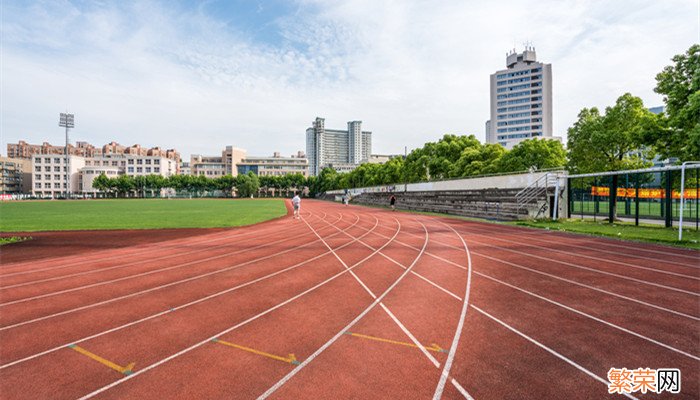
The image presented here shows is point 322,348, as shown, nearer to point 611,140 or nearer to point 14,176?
point 611,140

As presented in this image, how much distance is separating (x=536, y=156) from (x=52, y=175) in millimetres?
151215

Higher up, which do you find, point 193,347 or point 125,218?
point 125,218

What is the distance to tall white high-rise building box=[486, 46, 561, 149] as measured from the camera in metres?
103

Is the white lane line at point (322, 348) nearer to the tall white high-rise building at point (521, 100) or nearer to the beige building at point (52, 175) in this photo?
the tall white high-rise building at point (521, 100)

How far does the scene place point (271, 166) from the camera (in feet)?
481

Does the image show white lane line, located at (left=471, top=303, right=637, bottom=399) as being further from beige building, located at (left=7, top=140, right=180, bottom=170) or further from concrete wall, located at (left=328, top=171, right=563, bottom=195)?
beige building, located at (left=7, top=140, right=180, bottom=170)

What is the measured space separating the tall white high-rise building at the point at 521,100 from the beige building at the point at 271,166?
84344 millimetres

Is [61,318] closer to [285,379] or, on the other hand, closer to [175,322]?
[175,322]

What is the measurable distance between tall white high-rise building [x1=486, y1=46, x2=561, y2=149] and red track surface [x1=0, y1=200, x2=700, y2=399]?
110136 mm

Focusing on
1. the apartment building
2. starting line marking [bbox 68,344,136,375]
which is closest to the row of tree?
starting line marking [bbox 68,344,136,375]

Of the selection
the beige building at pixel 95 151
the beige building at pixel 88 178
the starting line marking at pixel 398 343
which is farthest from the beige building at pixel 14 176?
the starting line marking at pixel 398 343

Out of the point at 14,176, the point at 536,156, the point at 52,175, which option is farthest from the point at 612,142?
the point at 14,176

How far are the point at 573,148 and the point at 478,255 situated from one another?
17030mm

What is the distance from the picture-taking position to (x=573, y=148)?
21.8 metres
